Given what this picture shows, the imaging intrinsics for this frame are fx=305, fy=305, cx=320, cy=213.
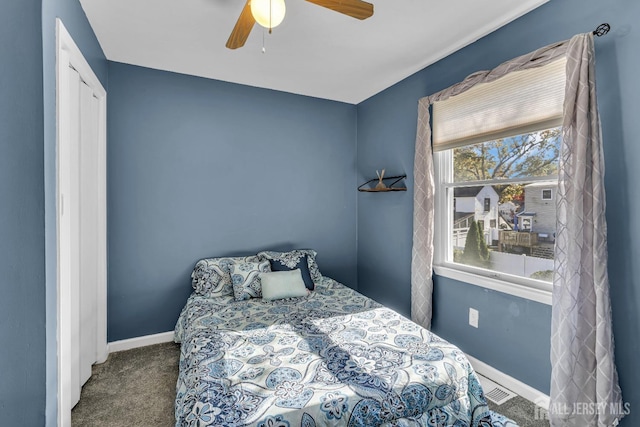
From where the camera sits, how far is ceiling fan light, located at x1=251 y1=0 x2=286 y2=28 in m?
1.34

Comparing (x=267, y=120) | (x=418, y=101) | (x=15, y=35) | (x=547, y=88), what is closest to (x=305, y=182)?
(x=267, y=120)

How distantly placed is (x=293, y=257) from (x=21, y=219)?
6.84 feet

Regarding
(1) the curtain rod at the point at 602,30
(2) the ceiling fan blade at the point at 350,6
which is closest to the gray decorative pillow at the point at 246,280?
(2) the ceiling fan blade at the point at 350,6

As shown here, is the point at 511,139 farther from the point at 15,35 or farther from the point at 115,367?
the point at 115,367

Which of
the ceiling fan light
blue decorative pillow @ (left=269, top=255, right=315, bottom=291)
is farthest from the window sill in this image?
the ceiling fan light

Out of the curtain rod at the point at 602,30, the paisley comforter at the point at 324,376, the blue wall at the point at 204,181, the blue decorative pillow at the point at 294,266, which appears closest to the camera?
the paisley comforter at the point at 324,376

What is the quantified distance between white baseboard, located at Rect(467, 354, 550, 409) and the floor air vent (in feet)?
0.12

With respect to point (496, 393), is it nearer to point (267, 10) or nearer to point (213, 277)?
point (213, 277)

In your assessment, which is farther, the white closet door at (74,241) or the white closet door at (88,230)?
the white closet door at (88,230)

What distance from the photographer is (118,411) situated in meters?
1.90

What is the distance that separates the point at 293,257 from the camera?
10.0ft

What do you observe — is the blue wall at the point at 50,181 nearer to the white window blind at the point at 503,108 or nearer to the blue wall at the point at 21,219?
the blue wall at the point at 21,219

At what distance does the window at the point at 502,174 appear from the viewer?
195 centimetres

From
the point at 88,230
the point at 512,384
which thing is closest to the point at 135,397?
the point at 88,230
